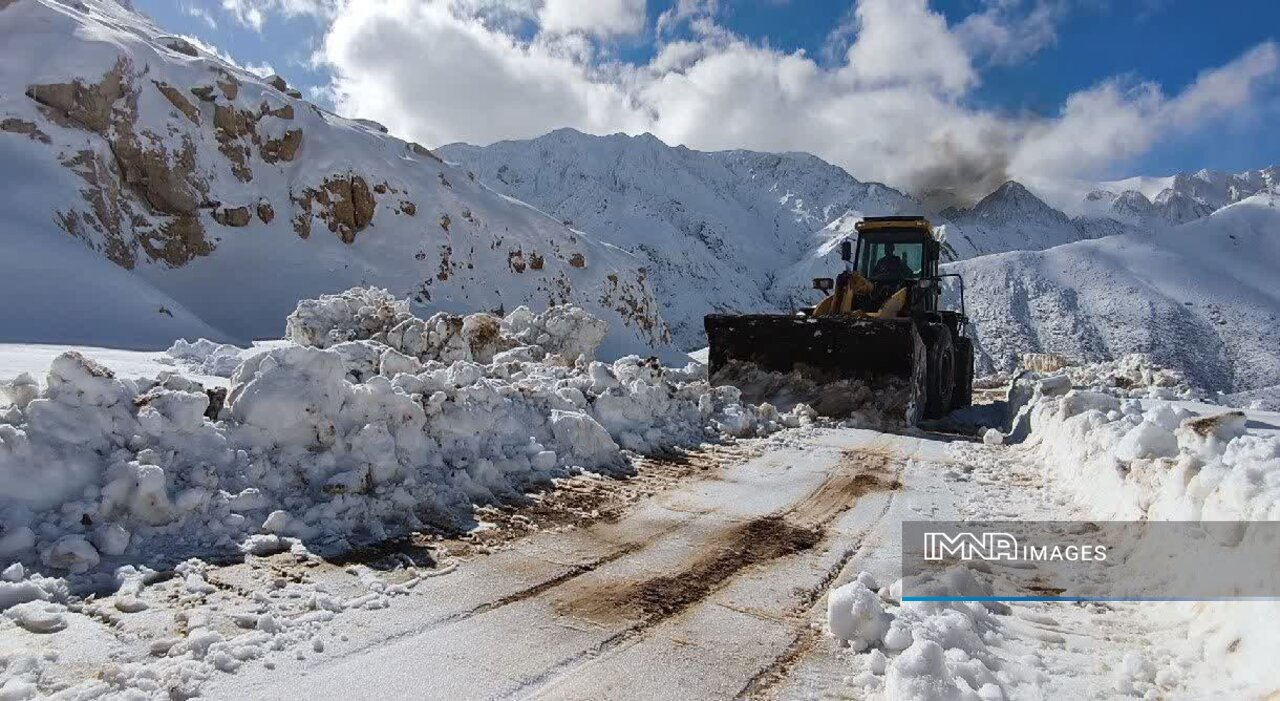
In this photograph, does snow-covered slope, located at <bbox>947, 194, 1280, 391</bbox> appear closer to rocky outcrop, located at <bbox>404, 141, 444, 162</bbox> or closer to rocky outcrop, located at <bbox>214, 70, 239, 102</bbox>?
rocky outcrop, located at <bbox>404, 141, 444, 162</bbox>

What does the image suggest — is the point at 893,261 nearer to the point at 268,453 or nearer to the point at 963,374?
the point at 963,374

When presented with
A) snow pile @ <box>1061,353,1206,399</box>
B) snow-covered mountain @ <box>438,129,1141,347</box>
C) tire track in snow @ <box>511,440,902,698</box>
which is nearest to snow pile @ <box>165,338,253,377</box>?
tire track in snow @ <box>511,440,902,698</box>

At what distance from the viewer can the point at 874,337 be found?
30.3ft

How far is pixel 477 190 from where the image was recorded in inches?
1048

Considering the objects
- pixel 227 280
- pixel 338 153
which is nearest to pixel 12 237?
pixel 227 280

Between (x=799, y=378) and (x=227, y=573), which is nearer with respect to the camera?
(x=227, y=573)

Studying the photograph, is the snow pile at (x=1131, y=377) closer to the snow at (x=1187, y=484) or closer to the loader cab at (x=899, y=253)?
the loader cab at (x=899, y=253)

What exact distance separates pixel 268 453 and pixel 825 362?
7.32 m

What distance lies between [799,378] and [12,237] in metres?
14.6

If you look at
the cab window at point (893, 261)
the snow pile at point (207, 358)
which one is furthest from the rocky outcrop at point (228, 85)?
the cab window at point (893, 261)

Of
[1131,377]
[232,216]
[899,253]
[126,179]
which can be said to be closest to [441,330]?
[899,253]

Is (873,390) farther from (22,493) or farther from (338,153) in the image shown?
(338,153)

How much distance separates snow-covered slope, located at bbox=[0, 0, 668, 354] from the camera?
14438 mm

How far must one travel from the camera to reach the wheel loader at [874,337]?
9.20m
